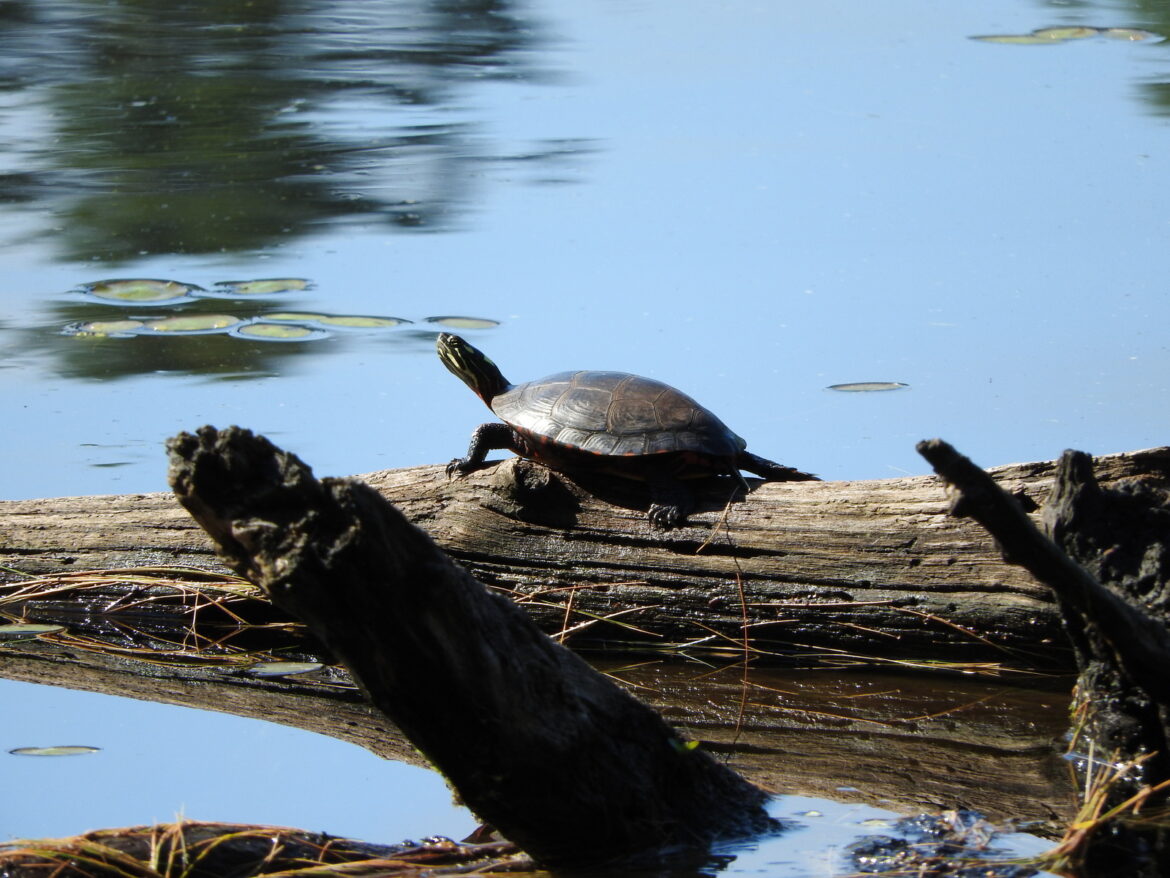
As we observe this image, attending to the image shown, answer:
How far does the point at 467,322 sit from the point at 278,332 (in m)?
0.71

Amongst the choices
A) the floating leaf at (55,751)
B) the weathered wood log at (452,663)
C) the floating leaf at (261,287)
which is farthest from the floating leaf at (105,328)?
the weathered wood log at (452,663)

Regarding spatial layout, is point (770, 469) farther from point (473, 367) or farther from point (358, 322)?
point (358, 322)

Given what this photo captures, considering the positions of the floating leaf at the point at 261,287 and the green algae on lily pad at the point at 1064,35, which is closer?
the floating leaf at the point at 261,287

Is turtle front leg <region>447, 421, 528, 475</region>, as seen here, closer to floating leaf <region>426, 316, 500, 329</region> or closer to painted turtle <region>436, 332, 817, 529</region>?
painted turtle <region>436, 332, 817, 529</region>

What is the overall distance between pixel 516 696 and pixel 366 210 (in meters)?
5.27

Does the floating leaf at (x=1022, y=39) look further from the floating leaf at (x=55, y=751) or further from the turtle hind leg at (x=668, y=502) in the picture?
the floating leaf at (x=55, y=751)

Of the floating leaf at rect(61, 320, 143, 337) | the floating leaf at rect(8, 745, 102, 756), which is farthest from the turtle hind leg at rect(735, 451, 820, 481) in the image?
the floating leaf at rect(61, 320, 143, 337)

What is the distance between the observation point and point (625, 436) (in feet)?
11.3

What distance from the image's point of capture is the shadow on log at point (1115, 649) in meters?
2.17

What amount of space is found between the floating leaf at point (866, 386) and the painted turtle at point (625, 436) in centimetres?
129


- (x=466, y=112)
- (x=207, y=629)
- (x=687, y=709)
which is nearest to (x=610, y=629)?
(x=687, y=709)

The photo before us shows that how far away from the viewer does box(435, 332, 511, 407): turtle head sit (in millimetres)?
3975

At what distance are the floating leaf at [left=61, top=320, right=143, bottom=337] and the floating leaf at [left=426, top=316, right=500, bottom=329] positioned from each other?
1191 mm

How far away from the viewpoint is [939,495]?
3.11 metres
